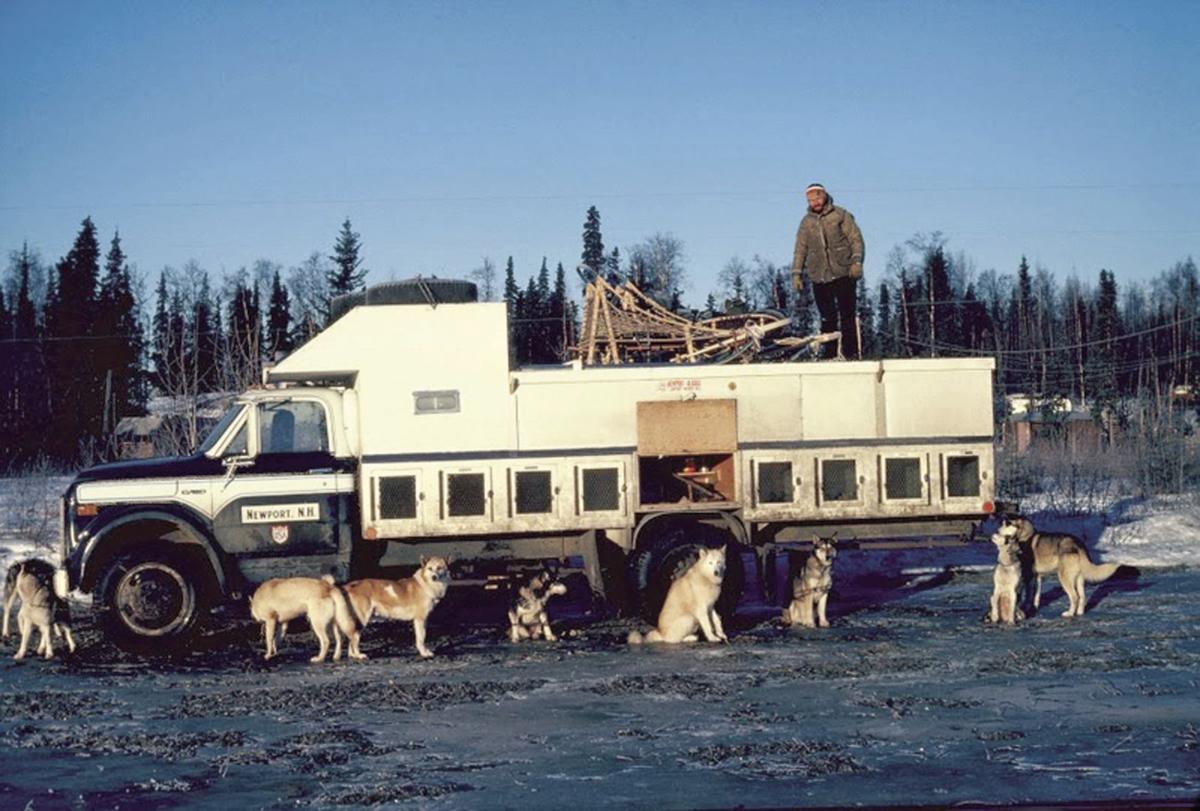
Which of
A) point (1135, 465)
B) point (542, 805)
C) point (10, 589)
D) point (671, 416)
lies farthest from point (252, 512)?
point (1135, 465)

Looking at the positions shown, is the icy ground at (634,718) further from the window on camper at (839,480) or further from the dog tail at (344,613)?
the window on camper at (839,480)

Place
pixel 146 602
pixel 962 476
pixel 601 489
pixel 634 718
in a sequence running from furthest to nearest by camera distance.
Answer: pixel 962 476 < pixel 601 489 < pixel 146 602 < pixel 634 718

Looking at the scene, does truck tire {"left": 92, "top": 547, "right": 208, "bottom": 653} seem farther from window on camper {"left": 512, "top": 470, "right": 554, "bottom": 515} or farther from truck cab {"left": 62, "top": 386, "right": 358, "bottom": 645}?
window on camper {"left": 512, "top": 470, "right": 554, "bottom": 515}

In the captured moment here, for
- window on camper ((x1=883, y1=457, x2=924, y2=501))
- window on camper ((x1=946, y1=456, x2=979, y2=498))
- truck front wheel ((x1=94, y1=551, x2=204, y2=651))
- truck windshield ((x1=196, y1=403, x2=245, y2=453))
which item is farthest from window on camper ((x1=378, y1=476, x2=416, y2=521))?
window on camper ((x1=946, y1=456, x2=979, y2=498))

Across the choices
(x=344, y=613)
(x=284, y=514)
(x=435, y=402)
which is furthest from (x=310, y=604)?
(x=435, y=402)

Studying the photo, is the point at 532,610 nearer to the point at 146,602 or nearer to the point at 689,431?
the point at 689,431

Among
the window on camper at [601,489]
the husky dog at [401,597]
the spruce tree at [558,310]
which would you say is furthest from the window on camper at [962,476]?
the spruce tree at [558,310]

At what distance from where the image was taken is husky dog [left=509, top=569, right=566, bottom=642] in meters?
12.8

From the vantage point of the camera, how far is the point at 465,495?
12844 millimetres

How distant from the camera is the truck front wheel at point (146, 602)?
12.2m

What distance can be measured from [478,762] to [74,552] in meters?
6.43

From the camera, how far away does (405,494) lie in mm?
12773

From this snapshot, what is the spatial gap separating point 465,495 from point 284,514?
1.84m

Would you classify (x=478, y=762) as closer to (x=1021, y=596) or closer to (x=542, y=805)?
(x=542, y=805)
